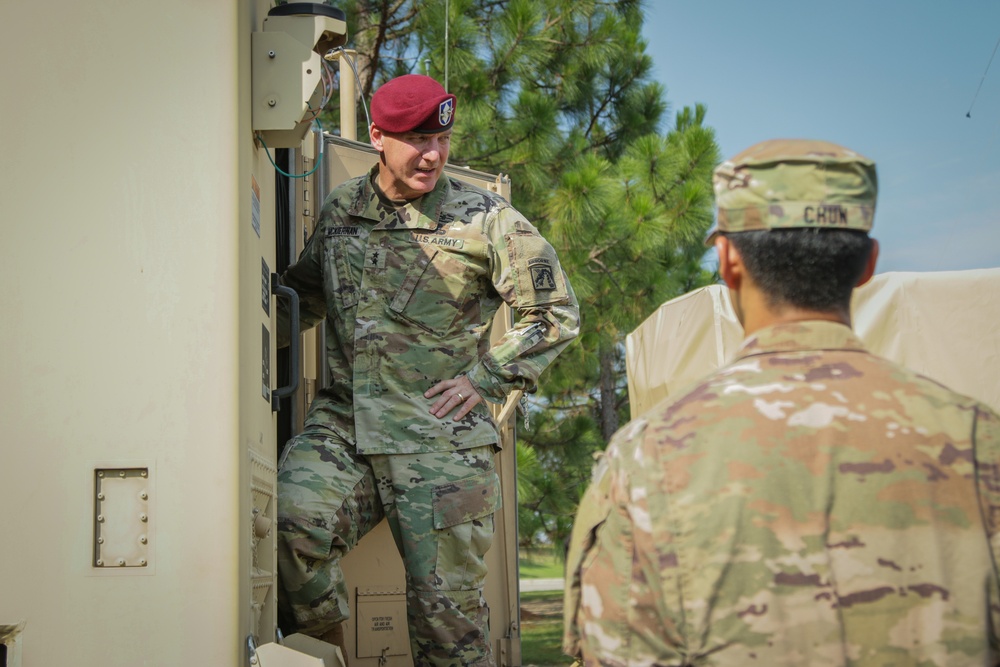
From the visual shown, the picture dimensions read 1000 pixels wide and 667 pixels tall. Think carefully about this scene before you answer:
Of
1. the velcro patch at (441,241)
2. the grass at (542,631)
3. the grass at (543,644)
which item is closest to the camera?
the velcro patch at (441,241)

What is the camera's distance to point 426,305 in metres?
3.92

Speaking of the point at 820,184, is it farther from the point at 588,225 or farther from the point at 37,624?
the point at 588,225

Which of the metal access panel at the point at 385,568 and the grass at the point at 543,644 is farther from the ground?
the metal access panel at the point at 385,568

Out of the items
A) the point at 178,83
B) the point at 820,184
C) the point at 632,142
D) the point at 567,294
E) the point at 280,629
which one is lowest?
the point at 280,629

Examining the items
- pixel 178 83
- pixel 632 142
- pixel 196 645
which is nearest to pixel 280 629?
pixel 196 645

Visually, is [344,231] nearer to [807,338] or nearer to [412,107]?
[412,107]

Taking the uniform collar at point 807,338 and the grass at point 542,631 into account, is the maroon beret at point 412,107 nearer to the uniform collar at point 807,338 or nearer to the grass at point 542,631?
the uniform collar at point 807,338

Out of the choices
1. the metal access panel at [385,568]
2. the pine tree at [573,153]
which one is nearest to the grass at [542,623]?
the pine tree at [573,153]

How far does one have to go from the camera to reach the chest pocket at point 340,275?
155 inches

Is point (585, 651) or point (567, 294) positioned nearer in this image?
point (585, 651)

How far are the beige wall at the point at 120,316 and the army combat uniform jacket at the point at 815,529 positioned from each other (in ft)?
4.13

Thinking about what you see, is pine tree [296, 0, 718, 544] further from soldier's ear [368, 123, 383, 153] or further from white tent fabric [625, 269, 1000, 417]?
soldier's ear [368, 123, 383, 153]

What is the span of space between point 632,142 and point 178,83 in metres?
9.14

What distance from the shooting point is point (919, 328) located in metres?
6.84
